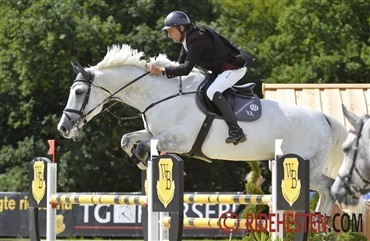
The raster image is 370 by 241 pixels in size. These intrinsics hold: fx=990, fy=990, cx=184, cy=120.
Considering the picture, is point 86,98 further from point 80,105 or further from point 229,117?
point 229,117

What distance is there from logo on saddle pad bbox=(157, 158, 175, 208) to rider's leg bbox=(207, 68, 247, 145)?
152 centimetres

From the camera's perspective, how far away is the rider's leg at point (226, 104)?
29.9ft

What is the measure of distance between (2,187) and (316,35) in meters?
8.66

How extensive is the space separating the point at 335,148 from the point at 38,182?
10.0ft

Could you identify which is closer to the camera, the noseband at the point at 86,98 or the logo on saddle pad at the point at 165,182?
the logo on saddle pad at the point at 165,182

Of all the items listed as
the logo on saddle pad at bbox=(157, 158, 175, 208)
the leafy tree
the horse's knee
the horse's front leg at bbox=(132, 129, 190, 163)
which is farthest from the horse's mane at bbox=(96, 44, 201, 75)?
the leafy tree

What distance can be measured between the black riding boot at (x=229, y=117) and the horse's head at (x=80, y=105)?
46.4 inches

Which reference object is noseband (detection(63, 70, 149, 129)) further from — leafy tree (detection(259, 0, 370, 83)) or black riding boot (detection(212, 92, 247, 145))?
leafy tree (detection(259, 0, 370, 83))

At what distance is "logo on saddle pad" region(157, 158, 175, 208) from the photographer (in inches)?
301

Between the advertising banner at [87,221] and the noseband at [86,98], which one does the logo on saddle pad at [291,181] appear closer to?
the noseband at [86,98]

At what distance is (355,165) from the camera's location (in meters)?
6.09

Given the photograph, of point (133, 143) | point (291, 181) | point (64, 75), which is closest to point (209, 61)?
point (133, 143)

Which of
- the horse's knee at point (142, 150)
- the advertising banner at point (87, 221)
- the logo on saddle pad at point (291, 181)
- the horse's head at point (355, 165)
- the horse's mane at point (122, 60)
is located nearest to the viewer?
the horse's head at point (355, 165)

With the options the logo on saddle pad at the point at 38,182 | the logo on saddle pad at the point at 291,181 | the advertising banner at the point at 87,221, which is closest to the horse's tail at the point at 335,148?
the logo on saddle pad at the point at 291,181
